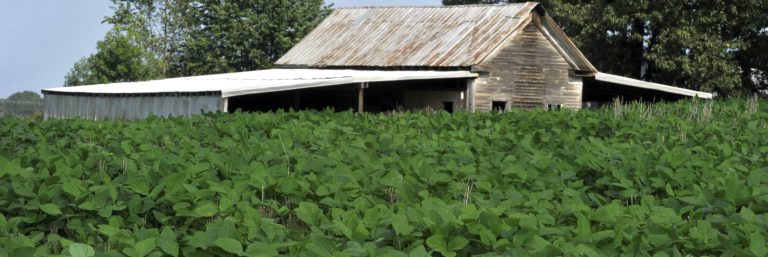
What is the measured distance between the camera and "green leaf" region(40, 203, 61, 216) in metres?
6.33

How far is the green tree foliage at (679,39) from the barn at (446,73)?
12.3ft

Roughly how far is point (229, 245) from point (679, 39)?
1519 inches

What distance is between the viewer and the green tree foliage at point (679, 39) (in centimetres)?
4200

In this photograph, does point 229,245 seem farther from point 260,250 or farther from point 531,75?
point 531,75

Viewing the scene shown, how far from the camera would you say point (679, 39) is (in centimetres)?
4150

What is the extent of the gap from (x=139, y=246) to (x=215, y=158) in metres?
3.65

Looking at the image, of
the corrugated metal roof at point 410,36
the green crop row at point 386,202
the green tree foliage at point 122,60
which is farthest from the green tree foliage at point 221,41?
the green crop row at point 386,202

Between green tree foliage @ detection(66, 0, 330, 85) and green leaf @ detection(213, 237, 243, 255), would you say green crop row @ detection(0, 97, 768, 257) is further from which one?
green tree foliage @ detection(66, 0, 330, 85)

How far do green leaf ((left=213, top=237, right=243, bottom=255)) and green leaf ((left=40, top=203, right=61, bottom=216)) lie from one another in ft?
5.97

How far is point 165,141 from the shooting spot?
1157 cm

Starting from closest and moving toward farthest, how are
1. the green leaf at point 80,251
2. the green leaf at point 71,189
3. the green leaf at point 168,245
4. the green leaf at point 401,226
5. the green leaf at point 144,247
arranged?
the green leaf at point 80,251 → the green leaf at point 144,247 → the green leaf at point 168,245 → the green leaf at point 401,226 → the green leaf at point 71,189

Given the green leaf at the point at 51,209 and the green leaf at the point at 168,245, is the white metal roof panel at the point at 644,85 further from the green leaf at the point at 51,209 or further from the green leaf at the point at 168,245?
the green leaf at the point at 168,245

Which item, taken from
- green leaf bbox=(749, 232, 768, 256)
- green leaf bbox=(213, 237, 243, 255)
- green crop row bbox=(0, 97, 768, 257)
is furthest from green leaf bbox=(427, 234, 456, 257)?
green leaf bbox=(749, 232, 768, 256)

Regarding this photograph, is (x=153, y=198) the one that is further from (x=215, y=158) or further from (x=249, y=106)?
(x=249, y=106)
